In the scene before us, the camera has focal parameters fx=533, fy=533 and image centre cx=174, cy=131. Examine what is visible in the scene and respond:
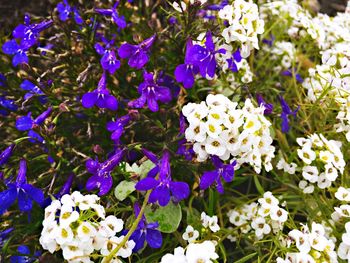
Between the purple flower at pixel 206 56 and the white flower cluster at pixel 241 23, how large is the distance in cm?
5

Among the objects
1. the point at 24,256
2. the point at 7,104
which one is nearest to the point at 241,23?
the point at 7,104

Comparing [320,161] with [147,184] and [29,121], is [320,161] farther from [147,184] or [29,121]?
[29,121]

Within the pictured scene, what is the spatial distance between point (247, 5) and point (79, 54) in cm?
64

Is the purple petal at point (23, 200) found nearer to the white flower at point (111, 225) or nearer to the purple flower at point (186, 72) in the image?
the white flower at point (111, 225)

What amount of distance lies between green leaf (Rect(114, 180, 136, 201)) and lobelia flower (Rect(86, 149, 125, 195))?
6 centimetres

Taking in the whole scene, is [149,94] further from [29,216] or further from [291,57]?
[291,57]

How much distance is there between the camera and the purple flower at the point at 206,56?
1591 millimetres

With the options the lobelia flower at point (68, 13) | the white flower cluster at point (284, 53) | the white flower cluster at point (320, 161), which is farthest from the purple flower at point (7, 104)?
the white flower cluster at point (284, 53)

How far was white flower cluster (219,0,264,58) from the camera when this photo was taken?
1604 mm

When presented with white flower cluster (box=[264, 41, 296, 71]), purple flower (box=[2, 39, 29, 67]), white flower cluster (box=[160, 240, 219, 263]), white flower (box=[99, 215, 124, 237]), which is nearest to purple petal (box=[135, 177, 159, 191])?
white flower (box=[99, 215, 124, 237])

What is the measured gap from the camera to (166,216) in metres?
1.66

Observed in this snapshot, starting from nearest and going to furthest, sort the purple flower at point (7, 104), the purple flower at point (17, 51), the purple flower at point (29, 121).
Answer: the purple flower at point (29, 121) → the purple flower at point (17, 51) → the purple flower at point (7, 104)

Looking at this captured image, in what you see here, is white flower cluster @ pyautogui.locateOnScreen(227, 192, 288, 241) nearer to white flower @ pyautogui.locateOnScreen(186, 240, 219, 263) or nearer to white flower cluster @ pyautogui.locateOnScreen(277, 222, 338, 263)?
white flower cluster @ pyautogui.locateOnScreen(277, 222, 338, 263)

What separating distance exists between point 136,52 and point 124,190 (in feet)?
1.41
